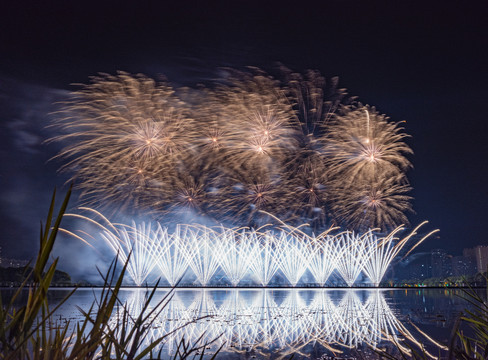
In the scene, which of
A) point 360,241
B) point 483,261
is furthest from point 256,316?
point 483,261

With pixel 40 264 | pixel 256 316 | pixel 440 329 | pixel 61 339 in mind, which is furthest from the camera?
pixel 256 316

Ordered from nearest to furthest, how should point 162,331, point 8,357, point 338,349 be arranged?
point 8,357 < point 338,349 < point 162,331

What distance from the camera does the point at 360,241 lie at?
61.3 meters

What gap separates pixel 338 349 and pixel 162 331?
6.93m

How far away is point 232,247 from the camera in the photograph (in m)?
59.2

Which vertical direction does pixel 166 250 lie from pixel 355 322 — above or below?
above

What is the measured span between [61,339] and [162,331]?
44.7 ft

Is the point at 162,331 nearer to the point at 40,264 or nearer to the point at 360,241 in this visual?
the point at 40,264

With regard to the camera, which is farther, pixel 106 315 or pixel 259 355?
pixel 259 355

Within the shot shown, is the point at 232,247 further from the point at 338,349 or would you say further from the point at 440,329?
the point at 338,349

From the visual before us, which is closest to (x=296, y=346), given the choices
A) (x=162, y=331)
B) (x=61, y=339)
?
(x=162, y=331)

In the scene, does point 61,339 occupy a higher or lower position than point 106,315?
lower

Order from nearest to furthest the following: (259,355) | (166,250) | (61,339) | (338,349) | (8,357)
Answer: (8,357) → (61,339) → (259,355) → (338,349) → (166,250)

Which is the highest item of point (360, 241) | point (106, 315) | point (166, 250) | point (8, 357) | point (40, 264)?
point (360, 241)
